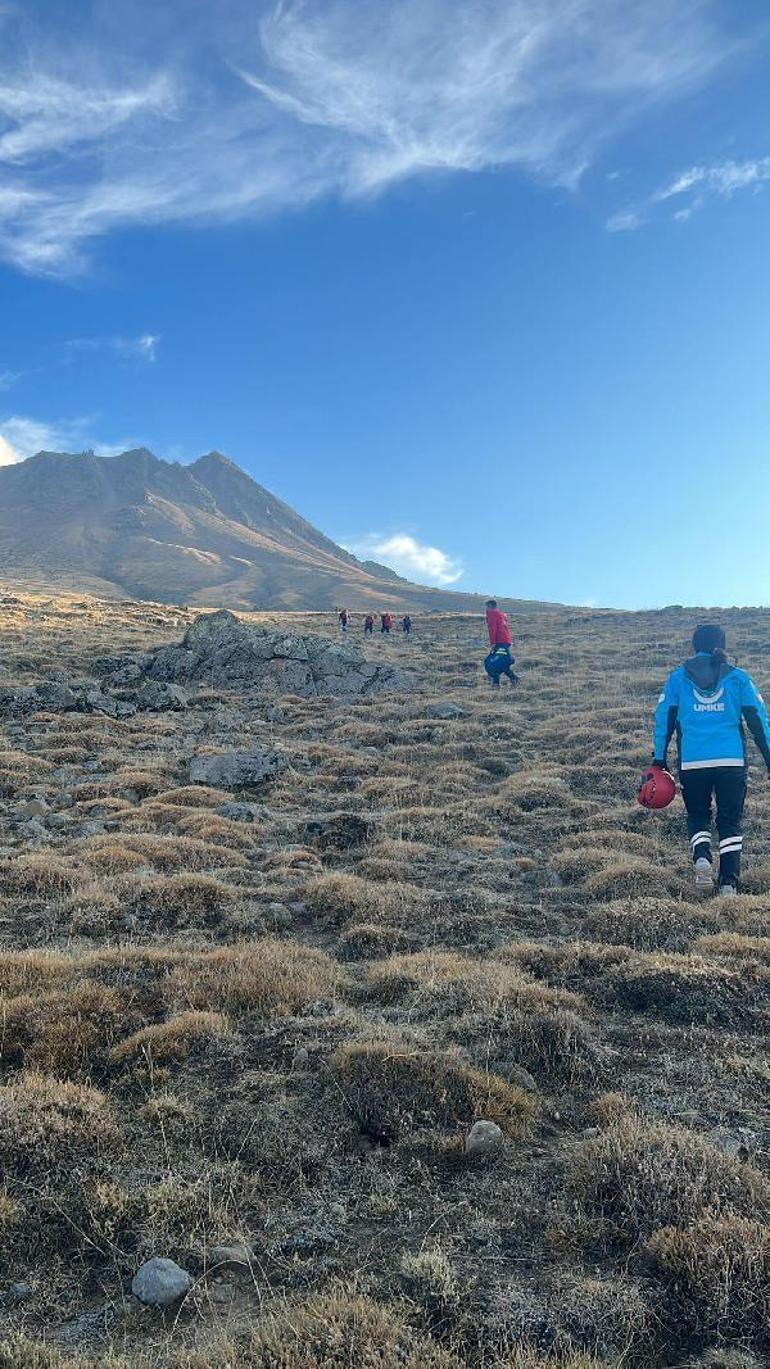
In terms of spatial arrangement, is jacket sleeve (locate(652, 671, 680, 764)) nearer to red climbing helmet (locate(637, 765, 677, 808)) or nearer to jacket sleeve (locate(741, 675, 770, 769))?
red climbing helmet (locate(637, 765, 677, 808))

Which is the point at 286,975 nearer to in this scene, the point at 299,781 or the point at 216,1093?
the point at 216,1093

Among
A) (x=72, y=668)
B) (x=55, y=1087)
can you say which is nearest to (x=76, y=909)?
(x=55, y=1087)

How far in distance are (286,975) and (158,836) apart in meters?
4.88

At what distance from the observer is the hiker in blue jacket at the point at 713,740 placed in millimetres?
8938

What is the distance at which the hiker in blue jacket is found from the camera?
8.94m

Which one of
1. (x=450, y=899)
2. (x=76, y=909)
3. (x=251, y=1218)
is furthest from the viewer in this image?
(x=450, y=899)

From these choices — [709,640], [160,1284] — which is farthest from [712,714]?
[160,1284]

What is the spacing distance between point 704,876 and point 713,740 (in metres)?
1.57

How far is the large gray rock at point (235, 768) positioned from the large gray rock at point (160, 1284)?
1119cm

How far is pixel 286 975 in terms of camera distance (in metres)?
6.36

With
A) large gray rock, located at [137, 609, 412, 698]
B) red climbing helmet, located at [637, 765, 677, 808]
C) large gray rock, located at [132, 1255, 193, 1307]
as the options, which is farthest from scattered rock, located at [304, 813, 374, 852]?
large gray rock, located at [137, 609, 412, 698]

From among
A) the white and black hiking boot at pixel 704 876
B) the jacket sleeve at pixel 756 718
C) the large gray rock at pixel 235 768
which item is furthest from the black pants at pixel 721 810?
the large gray rock at pixel 235 768

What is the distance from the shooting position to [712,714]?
9.35 metres

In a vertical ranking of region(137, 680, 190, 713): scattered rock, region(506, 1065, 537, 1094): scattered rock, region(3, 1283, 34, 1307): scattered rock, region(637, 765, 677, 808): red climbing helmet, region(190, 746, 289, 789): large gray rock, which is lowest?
region(3, 1283, 34, 1307): scattered rock
